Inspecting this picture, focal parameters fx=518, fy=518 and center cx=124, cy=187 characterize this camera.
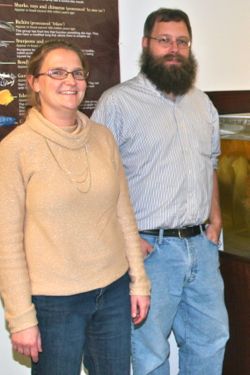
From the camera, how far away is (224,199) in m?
2.38

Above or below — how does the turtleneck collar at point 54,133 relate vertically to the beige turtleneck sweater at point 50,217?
above

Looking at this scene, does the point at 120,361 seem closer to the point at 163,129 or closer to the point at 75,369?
the point at 75,369

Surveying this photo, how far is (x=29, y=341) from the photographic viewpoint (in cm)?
146

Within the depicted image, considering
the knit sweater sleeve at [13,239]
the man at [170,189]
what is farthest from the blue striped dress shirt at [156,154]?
the knit sweater sleeve at [13,239]

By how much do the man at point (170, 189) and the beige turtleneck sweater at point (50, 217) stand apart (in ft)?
1.24

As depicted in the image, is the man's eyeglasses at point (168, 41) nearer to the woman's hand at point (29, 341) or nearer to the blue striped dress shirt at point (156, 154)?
the blue striped dress shirt at point (156, 154)

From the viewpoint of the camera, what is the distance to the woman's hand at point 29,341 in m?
1.46

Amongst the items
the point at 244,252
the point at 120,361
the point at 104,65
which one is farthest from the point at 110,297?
the point at 104,65

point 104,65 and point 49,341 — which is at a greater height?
point 104,65

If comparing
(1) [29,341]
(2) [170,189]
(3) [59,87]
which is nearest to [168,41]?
(2) [170,189]

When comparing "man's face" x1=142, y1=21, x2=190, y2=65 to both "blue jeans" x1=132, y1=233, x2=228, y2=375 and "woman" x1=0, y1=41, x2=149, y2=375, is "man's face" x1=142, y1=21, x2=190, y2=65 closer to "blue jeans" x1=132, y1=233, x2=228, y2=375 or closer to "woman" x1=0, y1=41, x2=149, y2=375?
"woman" x1=0, y1=41, x2=149, y2=375

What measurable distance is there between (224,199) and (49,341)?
46.1 inches

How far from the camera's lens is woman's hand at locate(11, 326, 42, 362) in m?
1.46

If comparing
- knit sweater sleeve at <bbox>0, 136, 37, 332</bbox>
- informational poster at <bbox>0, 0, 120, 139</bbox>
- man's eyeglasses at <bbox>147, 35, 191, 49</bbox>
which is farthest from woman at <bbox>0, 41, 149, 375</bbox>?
man's eyeglasses at <bbox>147, 35, 191, 49</bbox>
